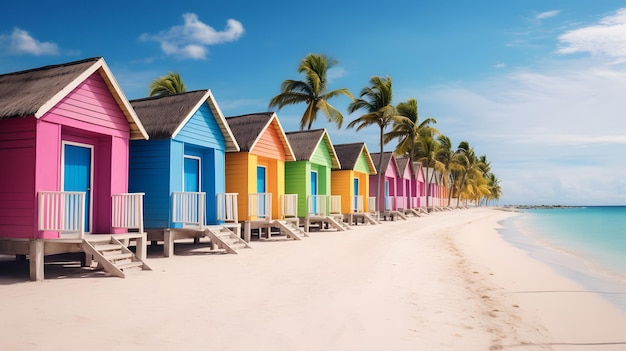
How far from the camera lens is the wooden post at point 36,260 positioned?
8766mm

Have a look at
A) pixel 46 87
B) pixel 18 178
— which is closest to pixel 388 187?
pixel 46 87

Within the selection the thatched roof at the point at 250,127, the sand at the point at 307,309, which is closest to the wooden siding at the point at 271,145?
the thatched roof at the point at 250,127

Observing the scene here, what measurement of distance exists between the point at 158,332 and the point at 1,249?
603cm

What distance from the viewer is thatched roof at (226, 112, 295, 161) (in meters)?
16.7

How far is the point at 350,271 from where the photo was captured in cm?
→ 989

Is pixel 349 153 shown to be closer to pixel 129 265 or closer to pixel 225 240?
pixel 225 240

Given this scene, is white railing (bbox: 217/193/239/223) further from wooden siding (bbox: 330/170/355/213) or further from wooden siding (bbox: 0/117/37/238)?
wooden siding (bbox: 330/170/355/213)

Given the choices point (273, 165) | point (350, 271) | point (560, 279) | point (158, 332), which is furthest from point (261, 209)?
point (158, 332)

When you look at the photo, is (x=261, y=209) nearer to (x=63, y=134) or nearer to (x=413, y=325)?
(x=63, y=134)

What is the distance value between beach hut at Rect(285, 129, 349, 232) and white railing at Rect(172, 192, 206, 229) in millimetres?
8510

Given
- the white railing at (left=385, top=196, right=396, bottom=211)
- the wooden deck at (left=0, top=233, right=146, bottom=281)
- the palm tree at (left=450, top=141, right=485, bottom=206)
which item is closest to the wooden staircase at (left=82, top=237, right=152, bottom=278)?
the wooden deck at (left=0, top=233, right=146, bottom=281)

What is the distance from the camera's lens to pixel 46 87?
9.73 meters

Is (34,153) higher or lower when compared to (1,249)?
higher

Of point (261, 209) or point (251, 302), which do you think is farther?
point (261, 209)
